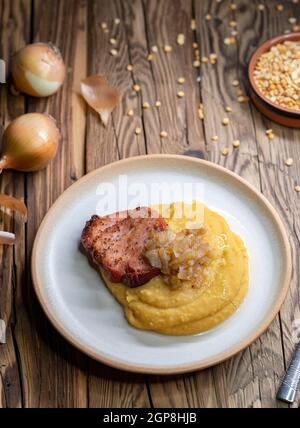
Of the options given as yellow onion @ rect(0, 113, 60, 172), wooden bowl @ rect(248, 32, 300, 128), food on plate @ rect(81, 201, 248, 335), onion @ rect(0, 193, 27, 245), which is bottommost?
food on plate @ rect(81, 201, 248, 335)

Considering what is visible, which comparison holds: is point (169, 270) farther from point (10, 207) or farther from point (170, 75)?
point (170, 75)

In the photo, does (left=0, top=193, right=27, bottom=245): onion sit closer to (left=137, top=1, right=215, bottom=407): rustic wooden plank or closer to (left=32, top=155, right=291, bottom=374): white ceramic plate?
(left=32, top=155, right=291, bottom=374): white ceramic plate

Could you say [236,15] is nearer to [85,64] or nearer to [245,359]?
[85,64]

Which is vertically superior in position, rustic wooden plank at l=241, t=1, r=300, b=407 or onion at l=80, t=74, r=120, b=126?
onion at l=80, t=74, r=120, b=126

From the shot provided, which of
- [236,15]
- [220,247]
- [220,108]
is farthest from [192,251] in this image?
[236,15]

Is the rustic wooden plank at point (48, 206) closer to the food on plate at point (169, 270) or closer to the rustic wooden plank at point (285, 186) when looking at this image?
the food on plate at point (169, 270)

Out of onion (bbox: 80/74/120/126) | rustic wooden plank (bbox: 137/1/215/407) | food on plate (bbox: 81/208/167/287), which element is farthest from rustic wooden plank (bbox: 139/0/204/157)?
food on plate (bbox: 81/208/167/287)

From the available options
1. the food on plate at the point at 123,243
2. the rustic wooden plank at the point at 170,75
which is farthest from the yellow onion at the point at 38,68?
the food on plate at the point at 123,243
